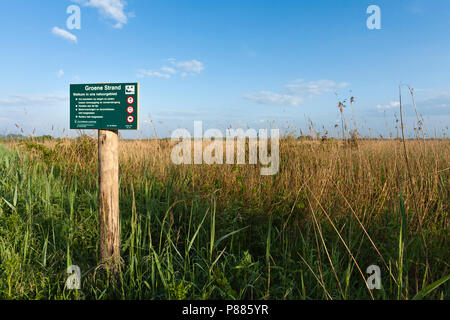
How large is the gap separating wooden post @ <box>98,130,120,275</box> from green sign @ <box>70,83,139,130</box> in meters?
0.13

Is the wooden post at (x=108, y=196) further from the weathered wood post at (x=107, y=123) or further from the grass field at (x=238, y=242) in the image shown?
the grass field at (x=238, y=242)

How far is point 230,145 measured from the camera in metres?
5.92

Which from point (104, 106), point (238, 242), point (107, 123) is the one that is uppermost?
point (104, 106)

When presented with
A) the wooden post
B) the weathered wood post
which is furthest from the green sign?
the wooden post

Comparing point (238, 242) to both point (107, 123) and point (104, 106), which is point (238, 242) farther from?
point (104, 106)

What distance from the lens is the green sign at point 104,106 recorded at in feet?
6.94

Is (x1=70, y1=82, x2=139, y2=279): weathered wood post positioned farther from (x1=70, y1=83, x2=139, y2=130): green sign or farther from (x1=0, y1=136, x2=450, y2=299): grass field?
(x1=0, y1=136, x2=450, y2=299): grass field

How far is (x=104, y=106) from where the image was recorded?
215 cm

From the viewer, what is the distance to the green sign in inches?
83.3

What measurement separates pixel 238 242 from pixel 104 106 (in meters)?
1.82

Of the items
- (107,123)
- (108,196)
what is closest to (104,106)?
(107,123)
